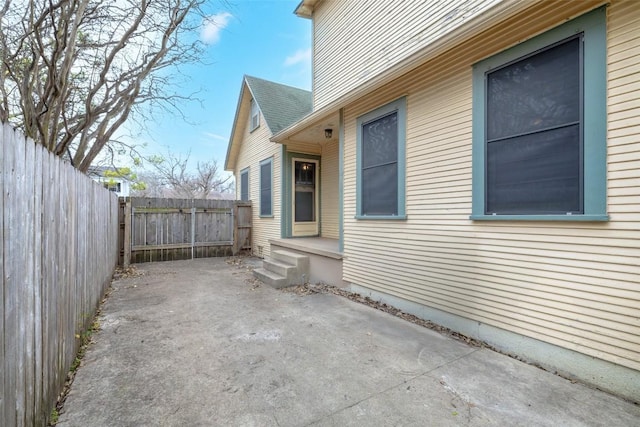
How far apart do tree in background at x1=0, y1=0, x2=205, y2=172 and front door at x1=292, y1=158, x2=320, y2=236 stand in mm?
3414

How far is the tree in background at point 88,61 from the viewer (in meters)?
4.60

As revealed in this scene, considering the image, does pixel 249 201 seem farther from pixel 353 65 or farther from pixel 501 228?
pixel 501 228

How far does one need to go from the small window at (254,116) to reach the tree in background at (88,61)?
8.06 ft

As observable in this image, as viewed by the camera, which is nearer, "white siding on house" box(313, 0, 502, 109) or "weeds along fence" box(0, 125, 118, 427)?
"weeds along fence" box(0, 125, 118, 427)

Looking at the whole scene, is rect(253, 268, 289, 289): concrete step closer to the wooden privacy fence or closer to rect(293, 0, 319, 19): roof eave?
the wooden privacy fence

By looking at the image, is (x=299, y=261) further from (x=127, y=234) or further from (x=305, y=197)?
(x=127, y=234)

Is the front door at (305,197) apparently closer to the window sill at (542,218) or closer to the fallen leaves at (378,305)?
the fallen leaves at (378,305)

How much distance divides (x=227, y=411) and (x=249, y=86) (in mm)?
8823

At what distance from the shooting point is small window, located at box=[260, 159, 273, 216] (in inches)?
326

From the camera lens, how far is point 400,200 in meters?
4.11

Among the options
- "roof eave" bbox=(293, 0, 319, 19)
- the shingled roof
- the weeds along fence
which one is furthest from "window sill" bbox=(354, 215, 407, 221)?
"roof eave" bbox=(293, 0, 319, 19)

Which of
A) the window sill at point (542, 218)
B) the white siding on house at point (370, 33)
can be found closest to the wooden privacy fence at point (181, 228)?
the white siding on house at point (370, 33)

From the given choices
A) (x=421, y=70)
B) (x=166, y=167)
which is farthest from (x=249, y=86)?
(x=166, y=167)

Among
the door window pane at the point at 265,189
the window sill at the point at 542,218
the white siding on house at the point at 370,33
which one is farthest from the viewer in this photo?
the door window pane at the point at 265,189
